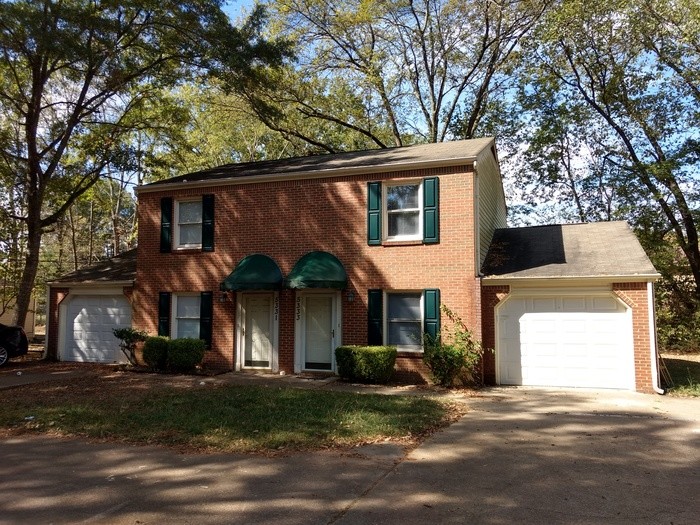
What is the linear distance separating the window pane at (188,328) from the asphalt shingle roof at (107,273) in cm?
216

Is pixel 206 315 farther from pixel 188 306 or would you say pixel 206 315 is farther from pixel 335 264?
pixel 335 264

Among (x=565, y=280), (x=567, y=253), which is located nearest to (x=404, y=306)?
(x=565, y=280)

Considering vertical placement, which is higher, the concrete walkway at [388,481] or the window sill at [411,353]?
the window sill at [411,353]

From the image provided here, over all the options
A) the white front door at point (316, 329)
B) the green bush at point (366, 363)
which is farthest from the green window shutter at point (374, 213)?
the green bush at point (366, 363)

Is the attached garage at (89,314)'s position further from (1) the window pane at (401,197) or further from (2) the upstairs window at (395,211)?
(1) the window pane at (401,197)

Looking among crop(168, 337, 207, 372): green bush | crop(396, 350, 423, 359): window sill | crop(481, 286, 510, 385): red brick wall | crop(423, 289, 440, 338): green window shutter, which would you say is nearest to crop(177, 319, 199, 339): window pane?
crop(168, 337, 207, 372): green bush

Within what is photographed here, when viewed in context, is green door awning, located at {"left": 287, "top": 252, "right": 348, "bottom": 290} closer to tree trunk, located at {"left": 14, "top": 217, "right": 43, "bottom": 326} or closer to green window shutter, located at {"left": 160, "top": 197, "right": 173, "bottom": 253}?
green window shutter, located at {"left": 160, "top": 197, "right": 173, "bottom": 253}

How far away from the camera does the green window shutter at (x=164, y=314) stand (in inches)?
557

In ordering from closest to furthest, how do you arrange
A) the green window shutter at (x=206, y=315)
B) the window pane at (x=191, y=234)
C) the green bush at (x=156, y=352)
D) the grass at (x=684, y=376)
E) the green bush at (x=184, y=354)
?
1. the grass at (x=684, y=376)
2. the green bush at (x=184, y=354)
3. the green bush at (x=156, y=352)
4. the green window shutter at (x=206, y=315)
5. the window pane at (x=191, y=234)

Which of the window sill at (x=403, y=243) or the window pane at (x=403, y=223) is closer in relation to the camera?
the window sill at (x=403, y=243)

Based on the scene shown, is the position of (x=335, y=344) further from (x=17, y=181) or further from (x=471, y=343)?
(x=17, y=181)

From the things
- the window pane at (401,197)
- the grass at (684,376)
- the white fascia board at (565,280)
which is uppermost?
the window pane at (401,197)

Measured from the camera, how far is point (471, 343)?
11188 millimetres

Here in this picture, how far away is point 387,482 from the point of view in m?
4.96
